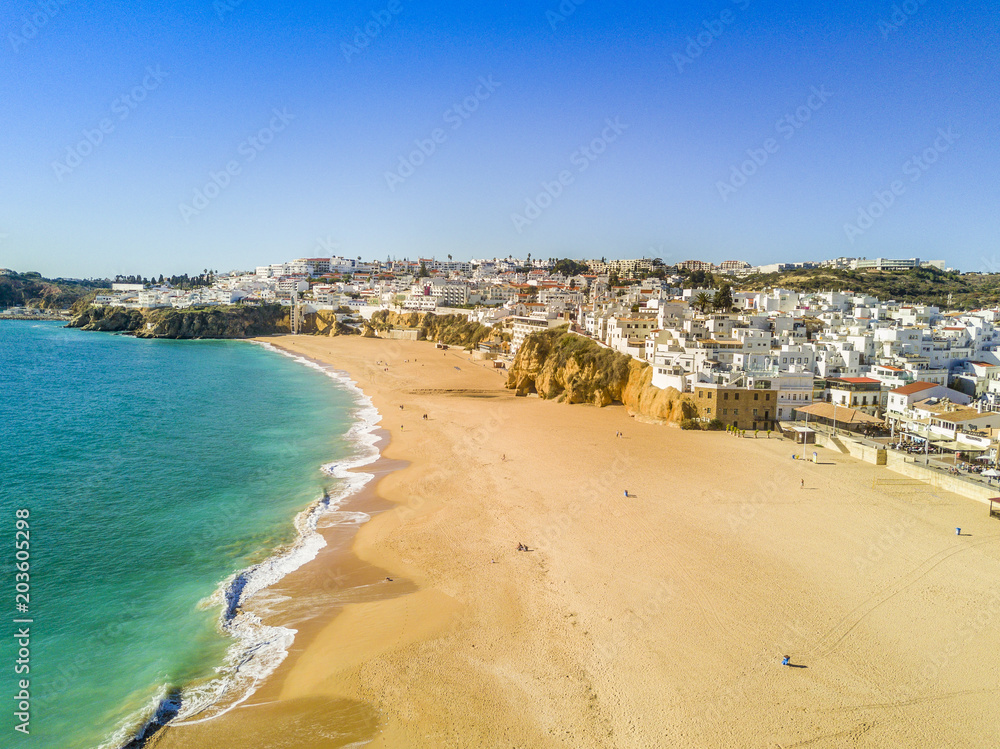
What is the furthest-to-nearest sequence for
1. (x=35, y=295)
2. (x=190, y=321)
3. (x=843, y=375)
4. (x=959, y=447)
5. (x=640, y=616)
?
(x=35, y=295) → (x=190, y=321) → (x=843, y=375) → (x=959, y=447) → (x=640, y=616)

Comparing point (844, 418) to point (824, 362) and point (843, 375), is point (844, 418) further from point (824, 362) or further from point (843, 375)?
point (824, 362)

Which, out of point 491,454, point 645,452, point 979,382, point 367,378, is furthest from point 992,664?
point 367,378

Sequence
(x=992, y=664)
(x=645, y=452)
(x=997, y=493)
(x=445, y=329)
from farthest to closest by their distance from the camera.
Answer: (x=445, y=329) → (x=645, y=452) → (x=997, y=493) → (x=992, y=664)

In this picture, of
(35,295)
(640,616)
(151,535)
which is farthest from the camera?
(35,295)

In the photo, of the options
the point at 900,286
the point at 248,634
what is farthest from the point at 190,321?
the point at 900,286

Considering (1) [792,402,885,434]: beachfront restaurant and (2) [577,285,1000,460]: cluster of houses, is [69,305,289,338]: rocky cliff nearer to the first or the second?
(2) [577,285,1000,460]: cluster of houses

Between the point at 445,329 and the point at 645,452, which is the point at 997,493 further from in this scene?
the point at 445,329

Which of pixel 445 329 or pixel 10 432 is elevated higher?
pixel 445 329
